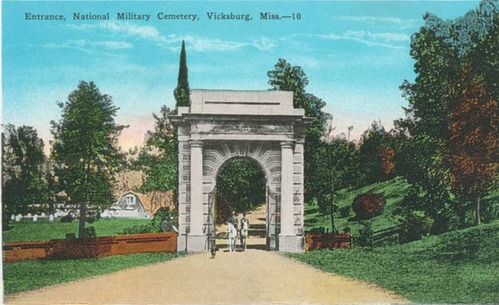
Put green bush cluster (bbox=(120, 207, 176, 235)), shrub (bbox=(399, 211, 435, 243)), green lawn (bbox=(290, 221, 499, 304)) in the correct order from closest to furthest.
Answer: green lawn (bbox=(290, 221, 499, 304)) → shrub (bbox=(399, 211, 435, 243)) → green bush cluster (bbox=(120, 207, 176, 235))

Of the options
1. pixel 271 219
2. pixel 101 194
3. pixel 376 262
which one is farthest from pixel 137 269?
pixel 376 262

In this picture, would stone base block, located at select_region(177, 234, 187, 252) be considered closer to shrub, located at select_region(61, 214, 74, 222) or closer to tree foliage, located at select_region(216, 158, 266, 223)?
shrub, located at select_region(61, 214, 74, 222)

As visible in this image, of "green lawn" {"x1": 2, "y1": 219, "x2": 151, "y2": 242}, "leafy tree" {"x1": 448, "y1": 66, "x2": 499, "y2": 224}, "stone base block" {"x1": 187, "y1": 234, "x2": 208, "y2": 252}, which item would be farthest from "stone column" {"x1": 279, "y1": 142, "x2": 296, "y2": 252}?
"leafy tree" {"x1": 448, "y1": 66, "x2": 499, "y2": 224}

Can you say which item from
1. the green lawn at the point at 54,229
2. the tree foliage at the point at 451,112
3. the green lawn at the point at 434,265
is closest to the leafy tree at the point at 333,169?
the tree foliage at the point at 451,112

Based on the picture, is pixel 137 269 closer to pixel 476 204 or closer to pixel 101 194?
pixel 101 194

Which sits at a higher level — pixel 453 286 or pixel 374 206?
pixel 374 206

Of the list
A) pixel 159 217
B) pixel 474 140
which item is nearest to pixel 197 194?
pixel 159 217

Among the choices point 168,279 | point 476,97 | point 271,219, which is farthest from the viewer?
point 271,219
